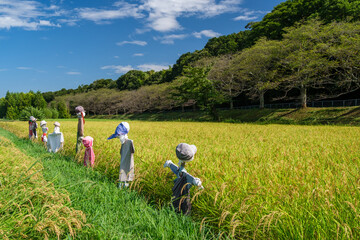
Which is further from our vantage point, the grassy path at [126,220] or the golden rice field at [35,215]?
the grassy path at [126,220]

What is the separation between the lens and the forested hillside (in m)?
17.1

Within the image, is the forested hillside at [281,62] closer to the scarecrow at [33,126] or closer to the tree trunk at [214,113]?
the tree trunk at [214,113]

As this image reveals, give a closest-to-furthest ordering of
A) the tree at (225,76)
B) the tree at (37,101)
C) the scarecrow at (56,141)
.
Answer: the scarecrow at (56,141) → the tree at (225,76) → the tree at (37,101)

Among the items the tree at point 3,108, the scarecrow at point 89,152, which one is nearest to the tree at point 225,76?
the scarecrow at point 89,152

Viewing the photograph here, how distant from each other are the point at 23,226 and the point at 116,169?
8.12 feet

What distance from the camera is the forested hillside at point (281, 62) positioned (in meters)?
17.1

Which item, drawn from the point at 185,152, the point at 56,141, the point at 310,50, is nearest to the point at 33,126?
the point at 56,141

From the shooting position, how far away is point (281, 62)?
66.5ft

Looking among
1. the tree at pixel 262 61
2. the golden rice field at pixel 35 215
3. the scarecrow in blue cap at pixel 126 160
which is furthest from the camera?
the tree at pixel 262 61

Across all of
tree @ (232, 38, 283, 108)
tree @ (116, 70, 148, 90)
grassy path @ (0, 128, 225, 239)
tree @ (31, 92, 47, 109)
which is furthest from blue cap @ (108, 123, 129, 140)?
tree @ (116, 70, 148, 90)

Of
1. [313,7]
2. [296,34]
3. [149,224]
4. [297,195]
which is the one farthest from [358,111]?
[149,224]

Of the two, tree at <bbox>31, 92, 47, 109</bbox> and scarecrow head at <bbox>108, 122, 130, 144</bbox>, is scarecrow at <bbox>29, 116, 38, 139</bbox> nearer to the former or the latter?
scarecrow head at <bbox>108, 122, 130, 144</bbox>

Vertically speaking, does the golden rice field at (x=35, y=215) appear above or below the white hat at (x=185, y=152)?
below

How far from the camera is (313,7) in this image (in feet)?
85.4
